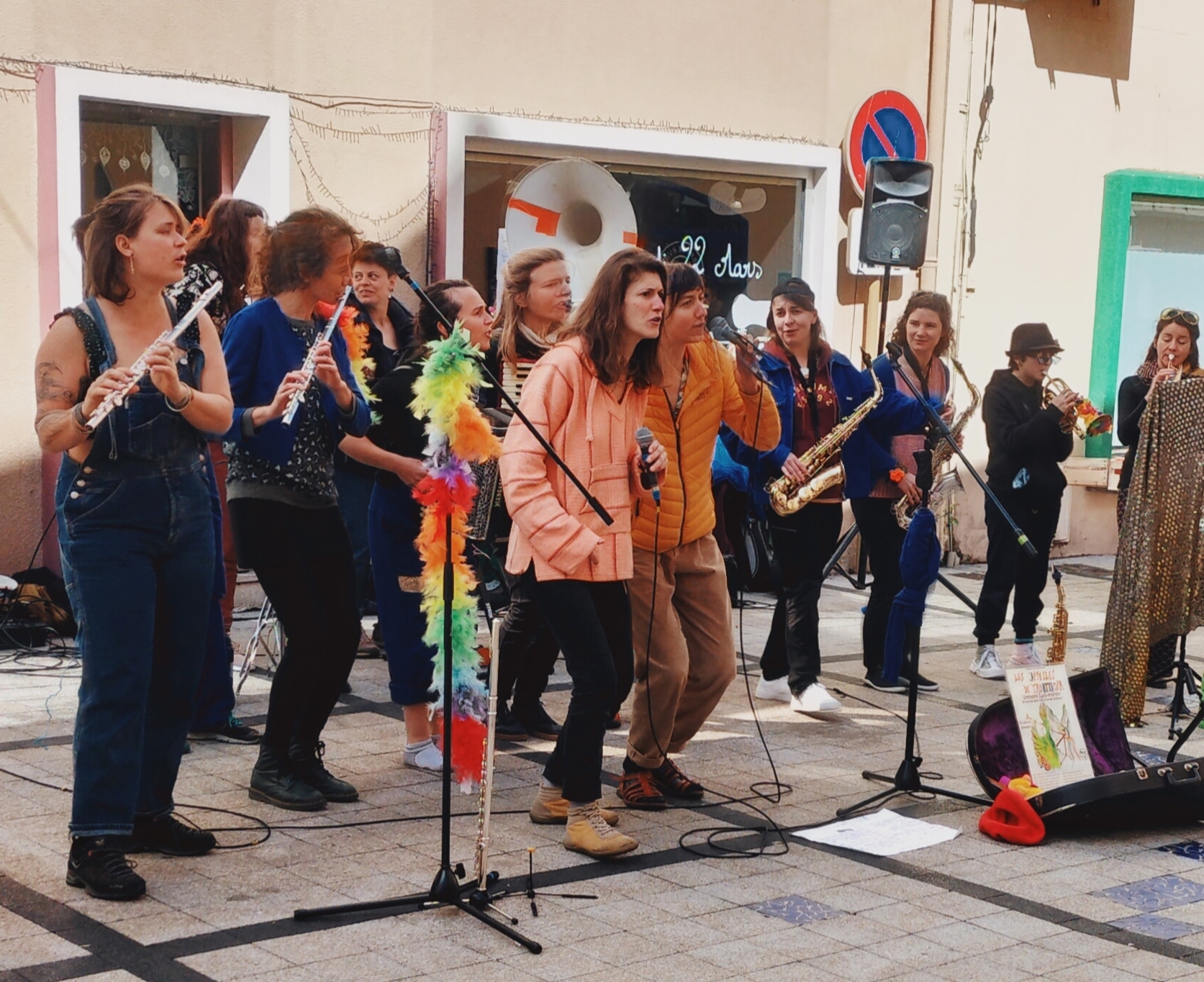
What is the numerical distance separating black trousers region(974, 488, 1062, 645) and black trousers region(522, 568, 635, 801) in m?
3.87

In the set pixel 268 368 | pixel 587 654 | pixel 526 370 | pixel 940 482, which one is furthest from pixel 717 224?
pixel 587 654

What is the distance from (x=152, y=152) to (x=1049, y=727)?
634 centimetres

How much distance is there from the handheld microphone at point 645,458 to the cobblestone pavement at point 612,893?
119 cm

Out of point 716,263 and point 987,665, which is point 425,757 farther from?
point 716,263

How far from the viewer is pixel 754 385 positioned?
20.2 ft

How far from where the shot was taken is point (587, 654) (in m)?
5.21

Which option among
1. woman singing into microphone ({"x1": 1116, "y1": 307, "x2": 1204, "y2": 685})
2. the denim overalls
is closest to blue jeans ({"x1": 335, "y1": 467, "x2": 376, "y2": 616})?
the denim overalls

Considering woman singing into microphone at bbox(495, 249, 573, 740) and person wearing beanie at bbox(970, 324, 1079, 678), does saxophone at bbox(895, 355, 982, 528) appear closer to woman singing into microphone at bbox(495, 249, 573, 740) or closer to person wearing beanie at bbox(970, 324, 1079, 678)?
person wearing beanie at bbox(970, 324, 1079, 678)

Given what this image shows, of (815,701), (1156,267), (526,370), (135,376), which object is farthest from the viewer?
(1156,267)

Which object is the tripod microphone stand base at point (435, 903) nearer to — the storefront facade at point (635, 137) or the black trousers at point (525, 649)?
the black trousers at point (525, 649)

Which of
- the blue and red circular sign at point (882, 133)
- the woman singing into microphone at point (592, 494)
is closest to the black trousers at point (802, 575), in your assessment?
the woman singing into microphone at point (592, 494)

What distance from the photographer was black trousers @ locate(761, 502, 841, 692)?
774cm

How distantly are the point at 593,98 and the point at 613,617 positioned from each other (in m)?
6.66

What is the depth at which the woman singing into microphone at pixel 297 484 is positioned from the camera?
5590mm
